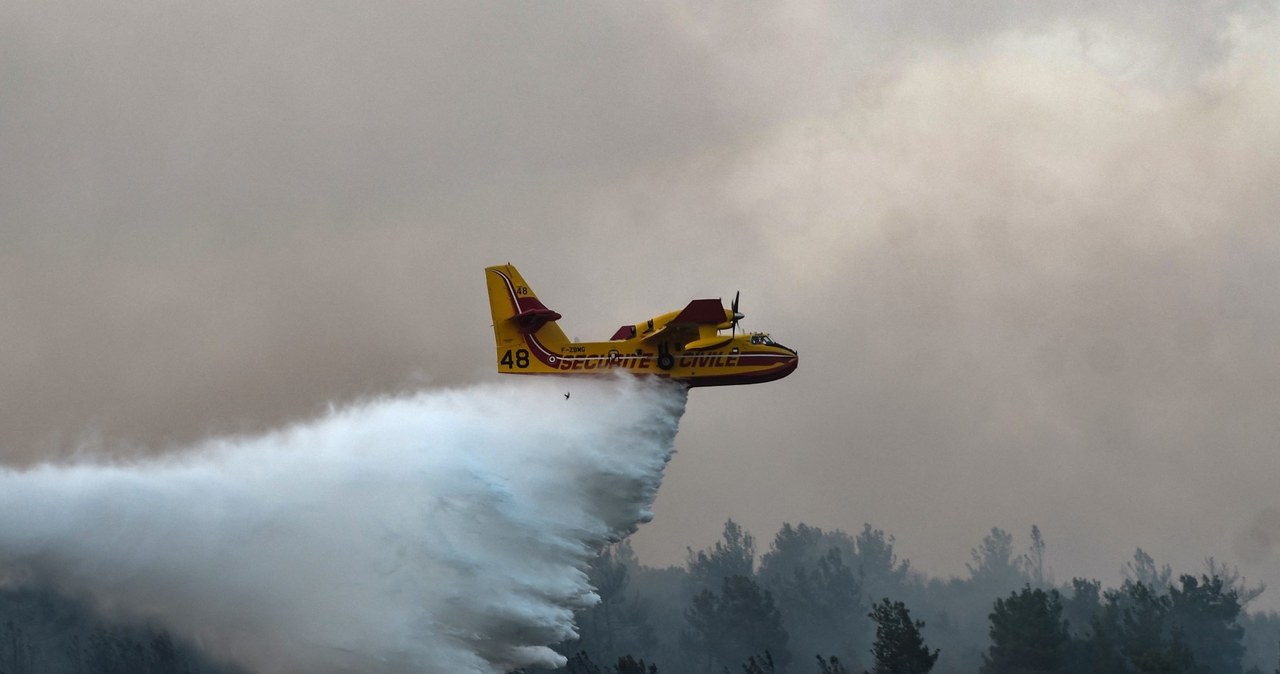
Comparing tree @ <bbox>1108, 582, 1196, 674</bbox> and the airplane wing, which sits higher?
tree @ <bbox>1108, 582, 1196, 674</bbox>

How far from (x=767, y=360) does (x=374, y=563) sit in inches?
526

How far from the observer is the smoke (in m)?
43.0

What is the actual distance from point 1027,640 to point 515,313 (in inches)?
2070

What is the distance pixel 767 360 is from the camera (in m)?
45.0

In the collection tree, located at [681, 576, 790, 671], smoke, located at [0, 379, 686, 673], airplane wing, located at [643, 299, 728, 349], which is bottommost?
smoke, located at [0, 379, 686, 673]

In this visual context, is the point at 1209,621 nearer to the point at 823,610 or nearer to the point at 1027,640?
the point at 1027,640

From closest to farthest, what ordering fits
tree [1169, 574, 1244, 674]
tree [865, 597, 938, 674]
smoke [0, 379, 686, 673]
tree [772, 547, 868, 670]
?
smoke [0, 379, 686, 673] < tree [865, 597, 938, 674] < tree [1169, 574, 1244, 674] < tree [772, 547, 868, 670]

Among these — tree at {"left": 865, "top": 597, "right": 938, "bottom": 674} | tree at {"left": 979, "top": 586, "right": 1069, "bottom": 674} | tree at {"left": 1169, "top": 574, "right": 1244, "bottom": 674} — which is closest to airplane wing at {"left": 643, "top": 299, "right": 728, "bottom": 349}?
tree at {"left": 865, "top": 597, "right": 938, "bottom": 674}

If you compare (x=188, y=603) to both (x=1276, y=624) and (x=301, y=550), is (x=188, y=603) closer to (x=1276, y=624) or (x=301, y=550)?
(x=301, y=550)

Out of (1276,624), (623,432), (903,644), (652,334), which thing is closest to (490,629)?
(623,432)

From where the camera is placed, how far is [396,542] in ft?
143

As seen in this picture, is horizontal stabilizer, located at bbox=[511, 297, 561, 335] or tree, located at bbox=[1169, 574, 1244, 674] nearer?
horizontal stabilizer, located at bbox=[511, 297, 561, 335]

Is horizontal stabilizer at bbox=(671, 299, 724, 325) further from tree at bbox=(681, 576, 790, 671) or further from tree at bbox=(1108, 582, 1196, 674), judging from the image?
tree at bbox=(681, 576, 790, 671)

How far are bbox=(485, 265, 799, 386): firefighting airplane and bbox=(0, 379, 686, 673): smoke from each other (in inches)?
35.9
